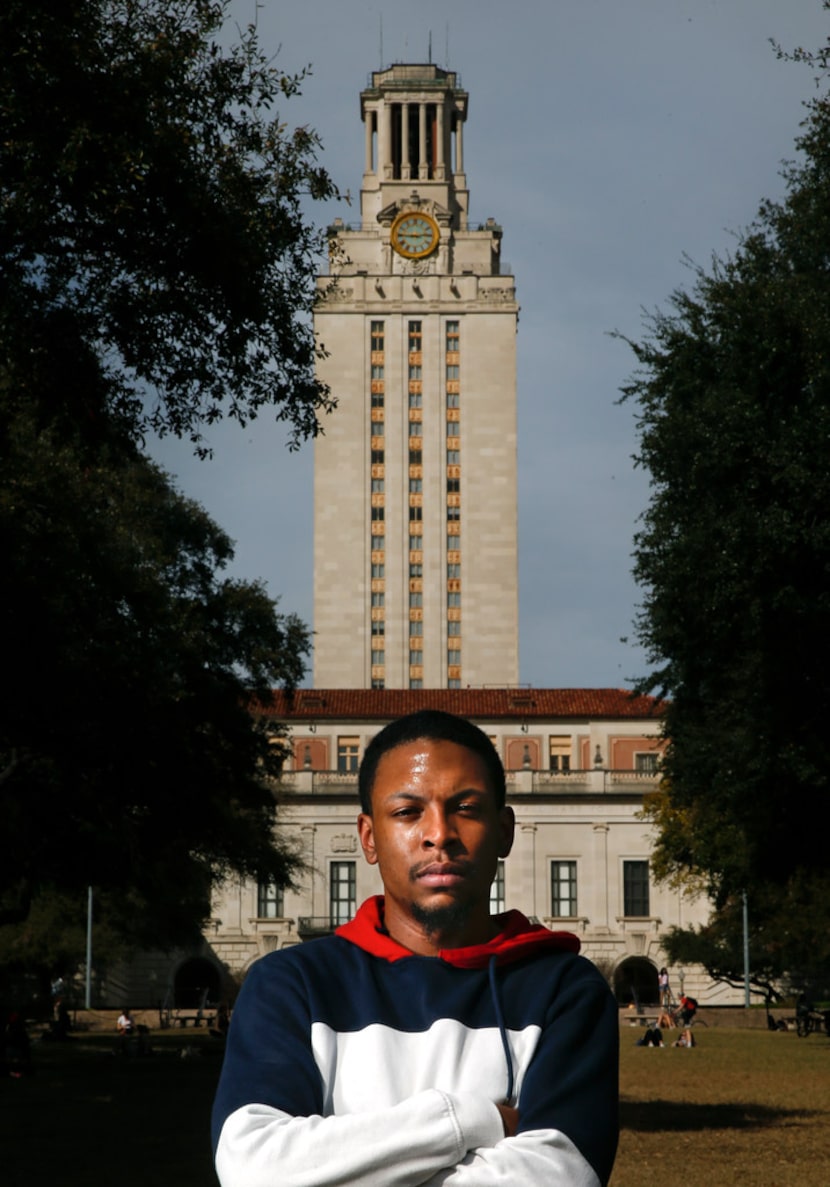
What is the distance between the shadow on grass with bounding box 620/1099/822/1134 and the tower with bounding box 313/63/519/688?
86865 mm

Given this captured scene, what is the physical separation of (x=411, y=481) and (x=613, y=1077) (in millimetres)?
107619

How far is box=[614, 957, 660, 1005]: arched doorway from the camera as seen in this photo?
3366 inches

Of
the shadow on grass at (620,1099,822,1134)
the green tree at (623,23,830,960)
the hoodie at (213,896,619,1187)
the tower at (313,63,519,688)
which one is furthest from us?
the tower at (313,63,519,688)

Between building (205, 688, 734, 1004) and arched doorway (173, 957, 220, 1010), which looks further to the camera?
arched doorway (173, 957, 220, 1010)

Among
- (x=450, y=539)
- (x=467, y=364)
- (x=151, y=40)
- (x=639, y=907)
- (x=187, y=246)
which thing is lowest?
(x=639, y=907)

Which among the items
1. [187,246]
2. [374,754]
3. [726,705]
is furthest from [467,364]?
[374,754]

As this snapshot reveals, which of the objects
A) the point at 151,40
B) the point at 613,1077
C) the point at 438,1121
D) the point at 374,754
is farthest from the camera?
the point at 151,40

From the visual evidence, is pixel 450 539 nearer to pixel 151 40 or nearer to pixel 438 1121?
pixel 151 40

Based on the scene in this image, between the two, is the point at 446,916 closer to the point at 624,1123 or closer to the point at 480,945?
the point at 480,945

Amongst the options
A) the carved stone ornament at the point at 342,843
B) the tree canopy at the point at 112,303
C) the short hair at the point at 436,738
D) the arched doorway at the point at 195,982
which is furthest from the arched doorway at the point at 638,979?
the short hair at the point at 436,738

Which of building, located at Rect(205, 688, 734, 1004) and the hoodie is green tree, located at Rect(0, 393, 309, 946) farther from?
building, located at Rect(205, 688, 734, 1004)

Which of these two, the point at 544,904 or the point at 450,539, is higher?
the point at 450,539

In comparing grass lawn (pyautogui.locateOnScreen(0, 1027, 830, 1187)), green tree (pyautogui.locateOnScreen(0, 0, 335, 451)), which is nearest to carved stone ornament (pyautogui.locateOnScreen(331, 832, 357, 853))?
grass lawn (pyautogui.locateOnScreen(0, 1027, 830, 1187))

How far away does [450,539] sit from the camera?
111 metres
